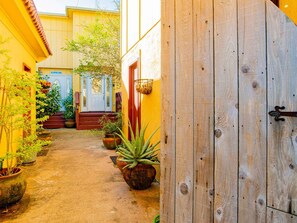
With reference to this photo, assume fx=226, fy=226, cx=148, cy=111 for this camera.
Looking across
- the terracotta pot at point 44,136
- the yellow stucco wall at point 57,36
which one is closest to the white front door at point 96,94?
the yellow stucco wall at point 57,36

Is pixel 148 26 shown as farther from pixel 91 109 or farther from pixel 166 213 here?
pixel 91 109

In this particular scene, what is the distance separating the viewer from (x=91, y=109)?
1070cm

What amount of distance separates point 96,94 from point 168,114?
9848mm

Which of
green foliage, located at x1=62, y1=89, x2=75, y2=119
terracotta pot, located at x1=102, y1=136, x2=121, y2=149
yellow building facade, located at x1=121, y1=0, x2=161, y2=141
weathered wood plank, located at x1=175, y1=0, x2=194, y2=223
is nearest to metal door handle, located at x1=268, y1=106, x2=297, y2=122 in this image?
weathered wood plank, located at x1=175, y1=0, x2=194, y2=223

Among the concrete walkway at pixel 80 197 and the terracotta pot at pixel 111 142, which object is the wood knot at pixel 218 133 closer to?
the concrete walkway at pixel 80 197

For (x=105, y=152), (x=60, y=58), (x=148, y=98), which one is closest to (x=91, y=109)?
(x=60, y=58)

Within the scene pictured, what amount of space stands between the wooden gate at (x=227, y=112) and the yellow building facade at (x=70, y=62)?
9610mm

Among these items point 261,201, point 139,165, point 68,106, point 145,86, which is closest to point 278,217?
→ point 261,201

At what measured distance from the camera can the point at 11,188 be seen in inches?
101

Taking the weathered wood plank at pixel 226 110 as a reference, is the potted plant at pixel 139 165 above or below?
below

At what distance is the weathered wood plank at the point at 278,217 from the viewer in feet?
3.34

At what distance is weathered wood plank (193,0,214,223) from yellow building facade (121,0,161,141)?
2.14m

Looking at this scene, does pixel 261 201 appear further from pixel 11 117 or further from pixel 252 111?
pixel 11 117

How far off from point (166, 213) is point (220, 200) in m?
0.34
